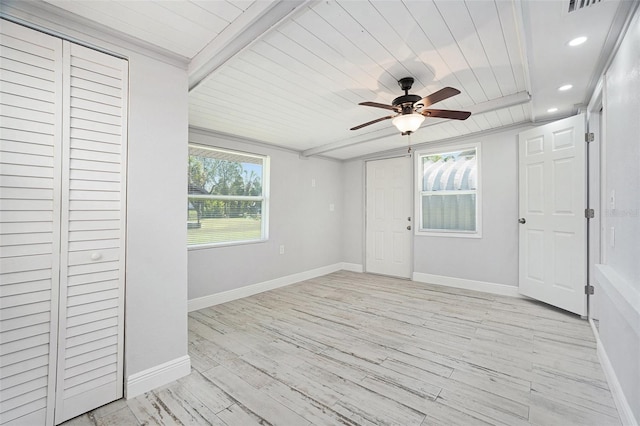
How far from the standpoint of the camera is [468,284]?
416 centimetres

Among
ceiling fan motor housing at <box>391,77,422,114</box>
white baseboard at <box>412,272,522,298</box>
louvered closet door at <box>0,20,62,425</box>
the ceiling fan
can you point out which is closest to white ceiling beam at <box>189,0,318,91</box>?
louvered closet door at <box>0,20,62,425</box>

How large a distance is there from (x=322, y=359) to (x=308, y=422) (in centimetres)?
69

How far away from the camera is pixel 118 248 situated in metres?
1.82

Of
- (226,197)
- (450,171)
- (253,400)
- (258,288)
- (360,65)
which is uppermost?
(360,65)

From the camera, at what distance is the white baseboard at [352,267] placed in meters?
5.46

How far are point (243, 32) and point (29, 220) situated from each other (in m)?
1.56

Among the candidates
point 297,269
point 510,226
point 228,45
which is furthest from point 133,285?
point 510,226

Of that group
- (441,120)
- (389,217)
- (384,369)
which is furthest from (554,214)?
(384,369)

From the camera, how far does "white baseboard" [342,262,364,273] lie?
5457 millimetres

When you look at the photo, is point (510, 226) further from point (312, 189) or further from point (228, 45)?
point (228, 45)

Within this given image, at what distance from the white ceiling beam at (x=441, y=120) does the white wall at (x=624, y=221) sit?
0.68 meters

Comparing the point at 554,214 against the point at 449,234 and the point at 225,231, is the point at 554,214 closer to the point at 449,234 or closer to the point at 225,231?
the point at 449,234

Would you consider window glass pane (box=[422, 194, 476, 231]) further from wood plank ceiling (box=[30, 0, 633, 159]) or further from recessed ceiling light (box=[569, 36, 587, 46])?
recessed ceiling light (box=[569, 36, 587, 46])

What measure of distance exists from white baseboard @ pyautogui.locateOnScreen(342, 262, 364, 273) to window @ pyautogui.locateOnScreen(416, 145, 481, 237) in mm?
1365
